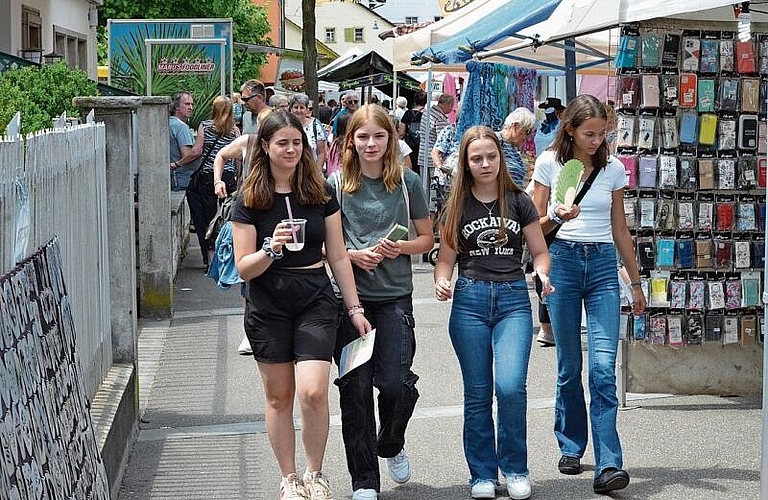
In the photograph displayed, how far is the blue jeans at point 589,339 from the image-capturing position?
6020 mm

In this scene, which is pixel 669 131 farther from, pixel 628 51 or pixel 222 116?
pixel 222 116

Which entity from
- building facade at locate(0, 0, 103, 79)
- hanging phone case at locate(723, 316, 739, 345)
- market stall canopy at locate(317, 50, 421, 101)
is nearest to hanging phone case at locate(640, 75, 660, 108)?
hanging phone case at locate(723, 316, 739, 345)

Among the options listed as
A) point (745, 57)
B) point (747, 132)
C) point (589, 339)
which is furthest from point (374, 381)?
point (745, 57)

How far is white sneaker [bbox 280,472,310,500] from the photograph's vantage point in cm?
554

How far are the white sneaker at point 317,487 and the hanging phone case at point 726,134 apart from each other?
3.53m

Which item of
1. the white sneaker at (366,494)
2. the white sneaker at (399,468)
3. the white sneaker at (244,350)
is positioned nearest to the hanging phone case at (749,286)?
the white sneaker at (399,468)

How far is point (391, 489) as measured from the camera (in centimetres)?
612

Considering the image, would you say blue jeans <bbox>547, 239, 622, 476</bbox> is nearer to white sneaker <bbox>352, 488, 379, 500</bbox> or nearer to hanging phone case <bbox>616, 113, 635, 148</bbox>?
white sneaker <bbox>352, 488, 379, 500</bbox>

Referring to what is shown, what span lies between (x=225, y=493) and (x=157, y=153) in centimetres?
531

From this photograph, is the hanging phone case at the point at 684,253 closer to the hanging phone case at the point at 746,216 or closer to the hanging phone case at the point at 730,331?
the hanging phone case at the point at 746,216

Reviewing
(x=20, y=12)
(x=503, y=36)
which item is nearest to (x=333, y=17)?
(x=20, y=12)

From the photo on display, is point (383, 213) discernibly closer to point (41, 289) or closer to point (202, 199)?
point (41, 289)

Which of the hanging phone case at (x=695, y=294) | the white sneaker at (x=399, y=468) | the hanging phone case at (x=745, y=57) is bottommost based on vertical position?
the white sneaker at (x=399, y=468)

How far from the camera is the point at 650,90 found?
7539 millimetres
